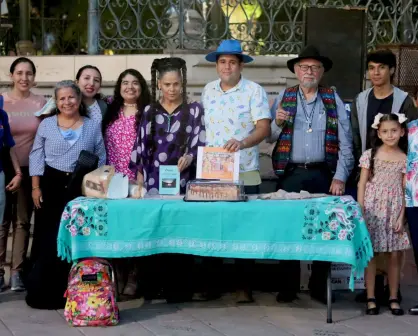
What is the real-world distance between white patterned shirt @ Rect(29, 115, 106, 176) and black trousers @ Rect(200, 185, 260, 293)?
51.1 inches

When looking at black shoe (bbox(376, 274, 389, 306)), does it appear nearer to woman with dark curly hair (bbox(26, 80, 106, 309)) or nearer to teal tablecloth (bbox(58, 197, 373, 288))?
teal tablecloth (bbox(58, 197, 373, 288))

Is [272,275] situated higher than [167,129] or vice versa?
[167,129]

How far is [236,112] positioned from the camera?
6.85 metres

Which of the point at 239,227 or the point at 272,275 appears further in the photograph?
the point at 272,275

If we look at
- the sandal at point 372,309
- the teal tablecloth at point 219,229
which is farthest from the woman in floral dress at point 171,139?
the sandal at point 372,309

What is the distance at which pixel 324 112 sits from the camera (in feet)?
22.9

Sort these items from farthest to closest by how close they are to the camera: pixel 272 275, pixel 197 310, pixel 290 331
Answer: pixel 272 275 < pixel 197 310 < pixel 290 331

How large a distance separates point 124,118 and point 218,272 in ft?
4.85

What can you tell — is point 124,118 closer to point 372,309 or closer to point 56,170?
point 56,170

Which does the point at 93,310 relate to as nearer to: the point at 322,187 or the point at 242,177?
the point at 242,177

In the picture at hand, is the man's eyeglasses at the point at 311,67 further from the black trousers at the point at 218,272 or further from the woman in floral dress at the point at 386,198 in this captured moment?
the black trousers at the point at 218,272

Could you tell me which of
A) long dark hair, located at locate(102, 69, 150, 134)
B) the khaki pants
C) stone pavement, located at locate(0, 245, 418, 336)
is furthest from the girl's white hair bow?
the khaki pants

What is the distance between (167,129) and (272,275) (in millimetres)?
1503

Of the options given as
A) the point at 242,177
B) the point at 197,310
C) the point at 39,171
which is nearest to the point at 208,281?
the point at 197,310
